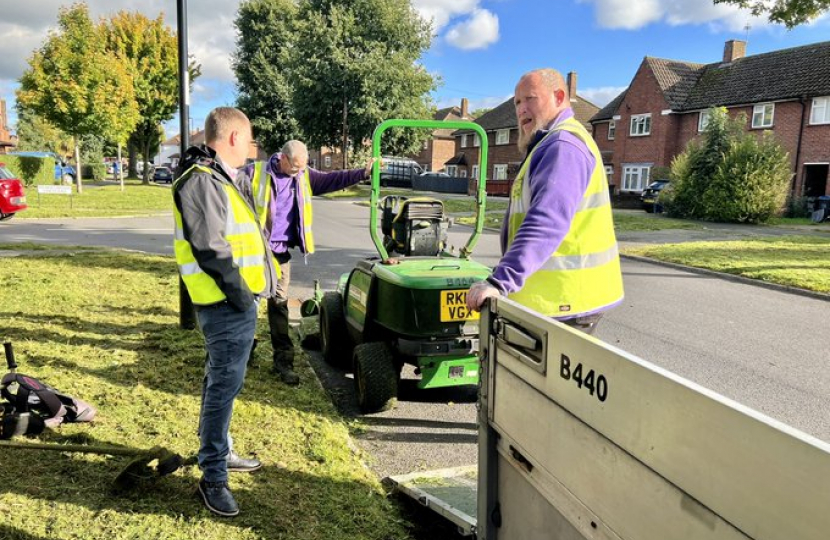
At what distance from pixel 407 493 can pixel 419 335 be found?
125 cm

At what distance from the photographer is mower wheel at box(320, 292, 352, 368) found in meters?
5.47

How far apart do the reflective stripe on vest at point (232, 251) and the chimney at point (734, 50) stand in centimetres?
3749

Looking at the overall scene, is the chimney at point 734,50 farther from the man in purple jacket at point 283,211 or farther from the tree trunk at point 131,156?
the tree trunk at point 131,156

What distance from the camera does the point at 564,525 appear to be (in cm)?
185

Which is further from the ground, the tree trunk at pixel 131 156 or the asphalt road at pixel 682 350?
the tree trunk at pixel 131 156

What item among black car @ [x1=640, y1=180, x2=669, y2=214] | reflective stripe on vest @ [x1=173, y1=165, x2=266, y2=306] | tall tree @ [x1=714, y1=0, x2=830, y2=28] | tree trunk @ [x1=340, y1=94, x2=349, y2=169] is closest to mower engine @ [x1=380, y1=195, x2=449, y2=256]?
reflective stripe on vest @ [x1=173, y1=165, x2=266, y2=306]

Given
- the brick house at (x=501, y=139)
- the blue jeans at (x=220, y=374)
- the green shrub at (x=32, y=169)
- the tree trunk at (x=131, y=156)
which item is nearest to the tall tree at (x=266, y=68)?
the tree trunk at (x=131, y=156)

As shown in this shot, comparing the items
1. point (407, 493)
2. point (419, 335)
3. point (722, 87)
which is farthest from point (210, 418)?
point (722, 87)

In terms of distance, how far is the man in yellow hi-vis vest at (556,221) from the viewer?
2.56 meters

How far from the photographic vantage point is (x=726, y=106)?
31.3 m

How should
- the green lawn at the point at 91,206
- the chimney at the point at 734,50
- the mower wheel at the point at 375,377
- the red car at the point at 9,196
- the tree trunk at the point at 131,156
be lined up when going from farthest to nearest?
the tree trunk at the point at 131,156
the chimney at the point at 734,50
the green lawn at the point at 91,206
the red car at the point at 9,196
the mower wheel at the point at 375,377

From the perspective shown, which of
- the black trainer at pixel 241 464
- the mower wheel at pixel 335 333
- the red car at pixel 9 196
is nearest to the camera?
the black trainer at pixel 241 464

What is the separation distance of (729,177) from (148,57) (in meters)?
30.5

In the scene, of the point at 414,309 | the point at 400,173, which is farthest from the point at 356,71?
the point at 414,309
